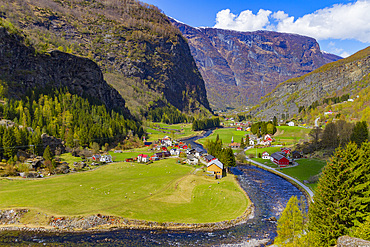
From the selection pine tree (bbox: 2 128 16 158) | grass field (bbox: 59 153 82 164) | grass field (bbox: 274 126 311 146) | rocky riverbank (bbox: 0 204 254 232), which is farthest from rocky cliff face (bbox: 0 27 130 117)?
grass field (bbox: 274 126 311 146)

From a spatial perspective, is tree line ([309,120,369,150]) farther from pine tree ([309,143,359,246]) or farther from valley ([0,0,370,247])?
pine tree ([309,143,359,246])

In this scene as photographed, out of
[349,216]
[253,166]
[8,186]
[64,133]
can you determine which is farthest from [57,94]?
[349,216]

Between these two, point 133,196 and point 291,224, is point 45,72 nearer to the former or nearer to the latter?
point 133,196

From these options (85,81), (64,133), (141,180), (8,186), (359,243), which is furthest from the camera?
(85,81)

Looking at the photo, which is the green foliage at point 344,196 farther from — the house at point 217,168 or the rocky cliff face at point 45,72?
the rocky cliff face at point 45,72

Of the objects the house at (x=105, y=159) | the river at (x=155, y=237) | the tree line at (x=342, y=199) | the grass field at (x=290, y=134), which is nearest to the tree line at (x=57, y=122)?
the house at (x=105, y=159)

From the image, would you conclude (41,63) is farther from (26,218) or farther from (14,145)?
(26,218)
